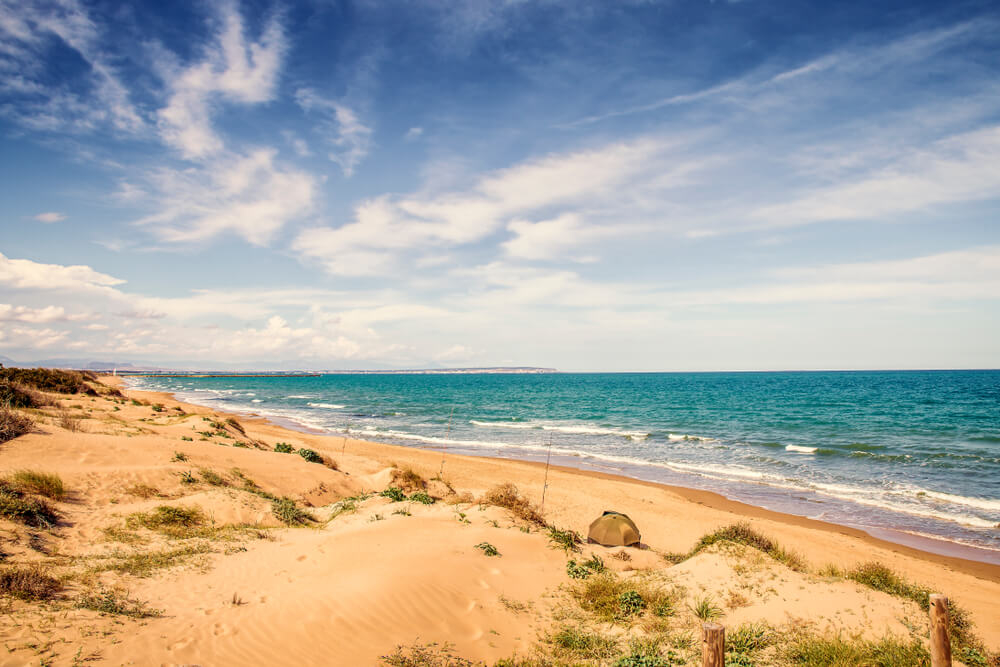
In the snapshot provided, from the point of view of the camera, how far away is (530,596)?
31.6 feet

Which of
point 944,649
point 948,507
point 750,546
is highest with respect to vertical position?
point 944,649

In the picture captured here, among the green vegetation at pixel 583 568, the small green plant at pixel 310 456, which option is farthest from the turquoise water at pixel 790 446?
the small green plant at pixel 310 456

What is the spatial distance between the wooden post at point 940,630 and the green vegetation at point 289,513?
13396mm

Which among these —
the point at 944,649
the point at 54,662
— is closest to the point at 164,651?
the point at 54,662

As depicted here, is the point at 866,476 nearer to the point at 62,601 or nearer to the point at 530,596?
the point at 530,596

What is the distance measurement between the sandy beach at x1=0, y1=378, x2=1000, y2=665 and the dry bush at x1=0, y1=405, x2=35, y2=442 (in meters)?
0.32

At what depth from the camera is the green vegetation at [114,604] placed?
22.7ft

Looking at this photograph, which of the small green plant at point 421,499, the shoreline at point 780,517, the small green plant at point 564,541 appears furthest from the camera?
the small green plant at point 421,499

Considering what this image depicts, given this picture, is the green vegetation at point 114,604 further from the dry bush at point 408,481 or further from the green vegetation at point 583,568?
the dry bush at point 408,481

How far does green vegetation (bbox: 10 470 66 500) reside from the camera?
11.3 metres

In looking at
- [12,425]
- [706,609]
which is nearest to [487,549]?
[706,609]

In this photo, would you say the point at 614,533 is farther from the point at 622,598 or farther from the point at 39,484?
the point at 39,484

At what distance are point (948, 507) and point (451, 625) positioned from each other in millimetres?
20478

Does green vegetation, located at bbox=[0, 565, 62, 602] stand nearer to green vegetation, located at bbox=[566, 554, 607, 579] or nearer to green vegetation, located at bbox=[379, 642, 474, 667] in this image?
green vegetation, located at bbox=[379, 642, 474, 667]
